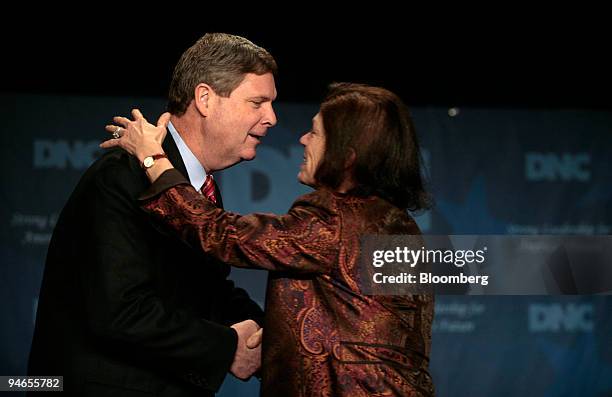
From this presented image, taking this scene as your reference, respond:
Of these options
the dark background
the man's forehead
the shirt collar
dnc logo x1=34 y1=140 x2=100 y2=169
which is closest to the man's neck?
the shirt collar

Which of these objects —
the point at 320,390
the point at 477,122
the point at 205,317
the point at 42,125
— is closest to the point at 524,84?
the point at 477,122

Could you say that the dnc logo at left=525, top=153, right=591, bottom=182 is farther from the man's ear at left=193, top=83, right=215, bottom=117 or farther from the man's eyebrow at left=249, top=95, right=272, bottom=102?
the man's ear at left=193, top=83, right=215, bottom=117

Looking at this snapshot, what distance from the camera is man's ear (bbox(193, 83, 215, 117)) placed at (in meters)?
2.33

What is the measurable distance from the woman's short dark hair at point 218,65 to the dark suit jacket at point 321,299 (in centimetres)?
57

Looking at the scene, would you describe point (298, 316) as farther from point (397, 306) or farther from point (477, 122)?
point (477, 122)

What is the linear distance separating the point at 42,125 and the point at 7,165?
10.9 inches

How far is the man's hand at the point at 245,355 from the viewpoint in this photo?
6.79ft

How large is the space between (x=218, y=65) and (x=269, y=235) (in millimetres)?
699

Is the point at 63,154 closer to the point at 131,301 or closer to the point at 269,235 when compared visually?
the point at 131,301

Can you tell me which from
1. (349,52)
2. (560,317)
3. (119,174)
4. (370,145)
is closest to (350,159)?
(370,145)

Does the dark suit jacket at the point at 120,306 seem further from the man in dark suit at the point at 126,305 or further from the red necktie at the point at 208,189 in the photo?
the red necktie at the point at 208,189

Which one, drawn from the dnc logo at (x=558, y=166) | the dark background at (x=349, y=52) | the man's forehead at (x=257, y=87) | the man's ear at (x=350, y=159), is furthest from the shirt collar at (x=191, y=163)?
the dnc logo at (x=558, y=166)

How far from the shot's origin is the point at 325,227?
1.80 meters

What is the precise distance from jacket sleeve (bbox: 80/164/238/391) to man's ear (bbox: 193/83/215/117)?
14.9 inches
